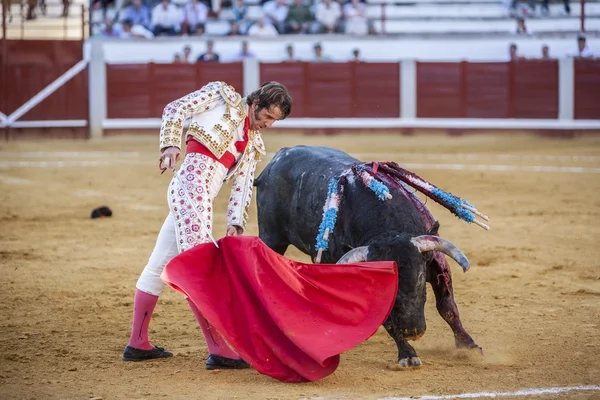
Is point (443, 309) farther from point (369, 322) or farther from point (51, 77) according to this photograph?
point (51, 77)

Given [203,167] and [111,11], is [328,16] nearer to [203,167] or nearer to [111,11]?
[111,11]

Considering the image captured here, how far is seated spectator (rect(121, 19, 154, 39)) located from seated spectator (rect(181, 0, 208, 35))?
571 millimetres

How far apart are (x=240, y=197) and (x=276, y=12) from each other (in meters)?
11.1

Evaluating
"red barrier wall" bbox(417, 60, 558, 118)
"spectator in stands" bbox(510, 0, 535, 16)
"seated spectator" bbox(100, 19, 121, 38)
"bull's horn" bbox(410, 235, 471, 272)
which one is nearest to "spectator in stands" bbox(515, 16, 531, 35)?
"spectator in stands" bbox(510, 0, 535, 16)

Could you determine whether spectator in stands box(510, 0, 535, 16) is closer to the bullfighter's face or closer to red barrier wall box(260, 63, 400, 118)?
red barrier wall box(260, 63, 400, 118)

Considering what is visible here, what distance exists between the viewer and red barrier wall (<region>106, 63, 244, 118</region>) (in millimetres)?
13469

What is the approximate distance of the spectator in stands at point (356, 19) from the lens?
1395cm

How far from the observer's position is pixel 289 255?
209 inches

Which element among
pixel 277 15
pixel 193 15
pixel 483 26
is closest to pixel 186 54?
pixel 193 15

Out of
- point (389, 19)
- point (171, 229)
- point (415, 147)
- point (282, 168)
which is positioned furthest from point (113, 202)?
point (389, 19)

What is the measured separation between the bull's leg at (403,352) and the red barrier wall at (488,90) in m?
10.4

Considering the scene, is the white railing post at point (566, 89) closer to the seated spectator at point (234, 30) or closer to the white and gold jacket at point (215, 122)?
the seated spectator at point (234, 30)

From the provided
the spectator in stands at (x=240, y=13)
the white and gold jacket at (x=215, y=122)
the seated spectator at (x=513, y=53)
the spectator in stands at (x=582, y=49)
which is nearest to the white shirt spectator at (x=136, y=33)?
the spectator in stands at (x=240, y=13)

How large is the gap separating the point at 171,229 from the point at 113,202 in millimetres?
4417
